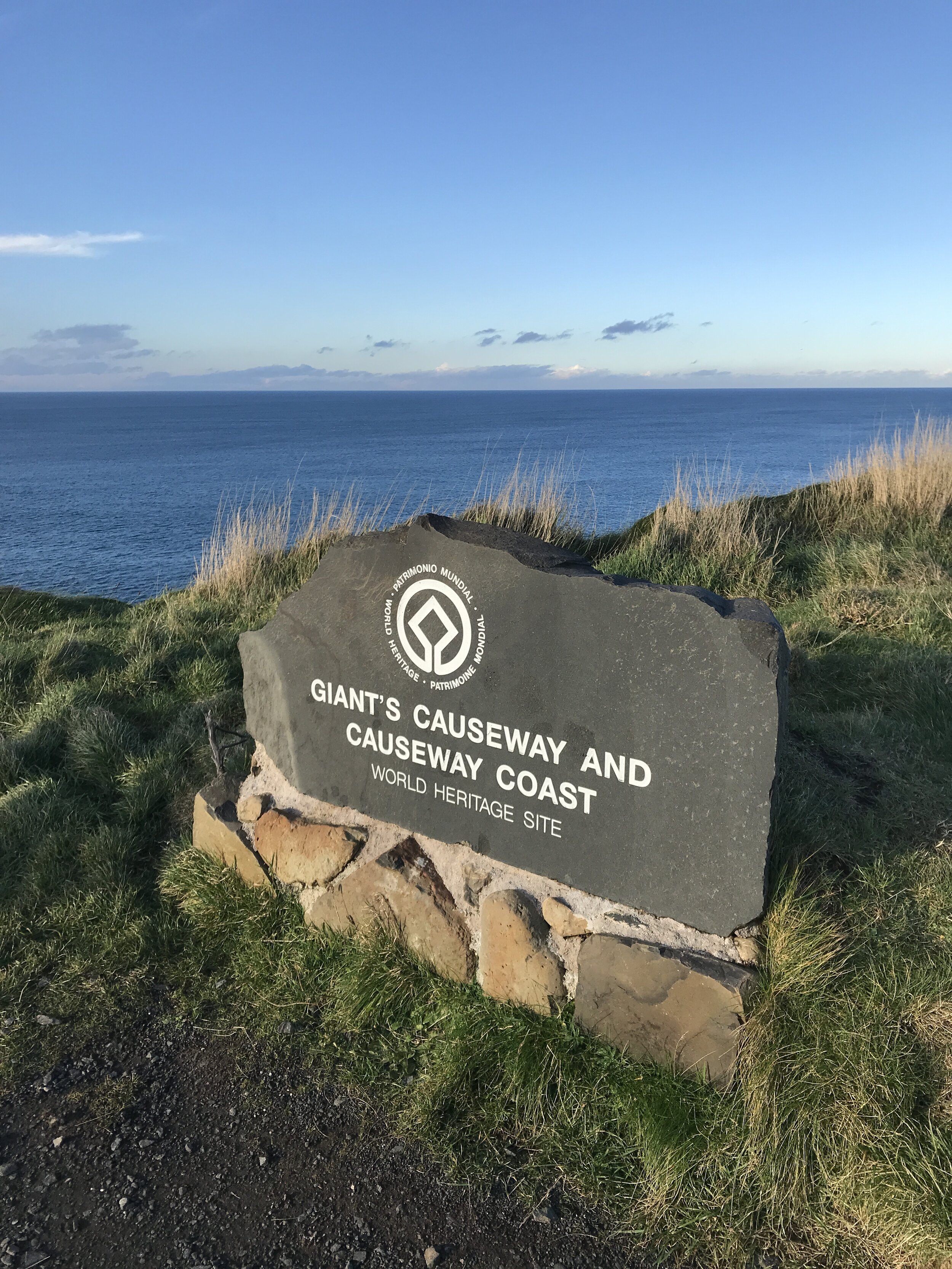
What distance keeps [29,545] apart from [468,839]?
2266 cm

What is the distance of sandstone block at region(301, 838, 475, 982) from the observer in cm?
264

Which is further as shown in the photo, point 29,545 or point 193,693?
point 29,545

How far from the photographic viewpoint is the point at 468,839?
2689mm

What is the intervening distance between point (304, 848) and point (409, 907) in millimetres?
486

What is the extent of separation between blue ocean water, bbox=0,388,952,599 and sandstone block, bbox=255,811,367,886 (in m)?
7.00

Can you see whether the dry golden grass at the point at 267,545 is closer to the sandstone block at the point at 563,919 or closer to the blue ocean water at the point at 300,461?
the blue ocean water at the point at 300,461

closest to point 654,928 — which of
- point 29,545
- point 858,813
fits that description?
point 858,813

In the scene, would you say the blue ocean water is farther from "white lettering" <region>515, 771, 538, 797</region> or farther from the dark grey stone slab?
"white lettering" <region>515, 771, 538, 797</region>

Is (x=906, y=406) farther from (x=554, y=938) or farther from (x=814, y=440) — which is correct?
(x=554, y=938)

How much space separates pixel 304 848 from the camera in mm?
2971

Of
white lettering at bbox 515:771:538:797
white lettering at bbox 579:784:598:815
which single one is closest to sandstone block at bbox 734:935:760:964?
white lettering at bbox 579:784:598:815

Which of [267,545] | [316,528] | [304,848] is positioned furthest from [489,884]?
[316,528]

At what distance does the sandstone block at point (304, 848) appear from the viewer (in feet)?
9.53

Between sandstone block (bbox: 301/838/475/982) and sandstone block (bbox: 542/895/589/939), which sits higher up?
sandstone block (bbox: 542/895/589/939)
